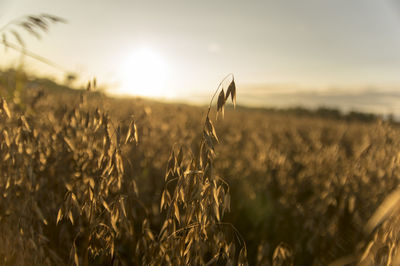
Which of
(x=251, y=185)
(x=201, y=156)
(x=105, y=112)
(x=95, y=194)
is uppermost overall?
(x=105, y=112)

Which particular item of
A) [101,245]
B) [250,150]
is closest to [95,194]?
[101,245]

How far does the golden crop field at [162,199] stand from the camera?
1.48 m

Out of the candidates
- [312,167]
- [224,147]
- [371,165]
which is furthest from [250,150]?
[371,165]

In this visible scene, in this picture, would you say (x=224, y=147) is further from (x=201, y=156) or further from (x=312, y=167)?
(x=201, y=156)

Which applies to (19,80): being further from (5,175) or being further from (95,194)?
(95,194)

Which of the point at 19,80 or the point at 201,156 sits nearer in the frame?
the point at 201,156

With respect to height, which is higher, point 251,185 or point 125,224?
point 125,224

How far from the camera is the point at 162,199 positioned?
161cm

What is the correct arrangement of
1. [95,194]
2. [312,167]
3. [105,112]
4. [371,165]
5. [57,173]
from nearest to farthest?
[95,194]
[105,112]
[57,173]
[371,165]
[312,167]

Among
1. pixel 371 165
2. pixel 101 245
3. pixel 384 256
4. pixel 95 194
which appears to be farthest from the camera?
pixel 371 165

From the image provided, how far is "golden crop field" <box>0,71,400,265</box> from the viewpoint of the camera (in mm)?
1484

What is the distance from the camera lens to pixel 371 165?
3.61 metres

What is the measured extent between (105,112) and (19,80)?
2.96ft

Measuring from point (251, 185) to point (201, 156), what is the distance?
313 centimetres
